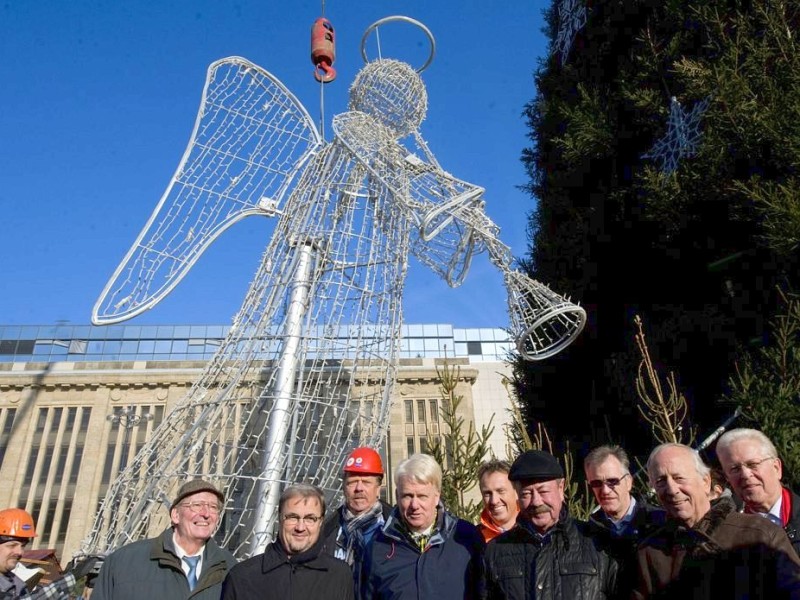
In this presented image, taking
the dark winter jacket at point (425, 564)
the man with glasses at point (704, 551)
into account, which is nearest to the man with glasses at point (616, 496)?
the man with glasses at point (704, 551)

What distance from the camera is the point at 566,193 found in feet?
40.6

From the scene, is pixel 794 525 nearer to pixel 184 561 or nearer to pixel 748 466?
pixel 748 466

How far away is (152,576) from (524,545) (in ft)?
5.80

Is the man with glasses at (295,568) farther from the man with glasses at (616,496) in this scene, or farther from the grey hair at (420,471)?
the man with glasses at (616,496)

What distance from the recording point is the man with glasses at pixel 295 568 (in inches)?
105

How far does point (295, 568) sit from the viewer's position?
2.75 meters

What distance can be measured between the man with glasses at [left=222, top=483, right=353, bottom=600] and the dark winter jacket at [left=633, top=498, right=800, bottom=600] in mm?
1313

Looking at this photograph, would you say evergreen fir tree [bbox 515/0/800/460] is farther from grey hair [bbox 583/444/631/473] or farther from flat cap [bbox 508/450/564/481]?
flat cap [bbox 508/450/564/481]

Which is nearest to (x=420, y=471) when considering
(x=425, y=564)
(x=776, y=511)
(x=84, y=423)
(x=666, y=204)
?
(x=425, y=564)

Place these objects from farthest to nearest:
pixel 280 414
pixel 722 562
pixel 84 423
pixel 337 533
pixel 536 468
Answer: pixel 84 423, pixel 280 414, pixel 337 533, pixel 536 468, pixel 722 562

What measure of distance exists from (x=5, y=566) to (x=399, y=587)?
115 inches

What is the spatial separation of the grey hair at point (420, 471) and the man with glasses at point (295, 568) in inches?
17.0

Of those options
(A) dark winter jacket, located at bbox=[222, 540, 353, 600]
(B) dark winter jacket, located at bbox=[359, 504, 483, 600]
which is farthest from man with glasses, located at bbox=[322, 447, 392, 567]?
(A) dark winter jacket, located at bbox=[222, 540, 353, 600]

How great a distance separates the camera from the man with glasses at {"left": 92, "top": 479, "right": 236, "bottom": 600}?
2836 mm
